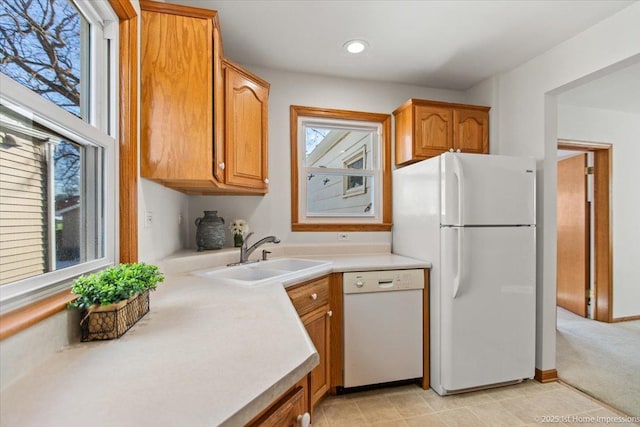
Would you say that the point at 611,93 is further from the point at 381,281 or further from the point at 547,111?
the point at 381,281

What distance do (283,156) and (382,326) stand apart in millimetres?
1563

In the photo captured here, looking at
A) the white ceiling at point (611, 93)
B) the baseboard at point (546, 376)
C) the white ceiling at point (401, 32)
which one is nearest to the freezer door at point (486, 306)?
the baseboard at point (546, 376)

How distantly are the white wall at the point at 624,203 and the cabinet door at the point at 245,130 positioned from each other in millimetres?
3622

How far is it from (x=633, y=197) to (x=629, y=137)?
684 millimetres

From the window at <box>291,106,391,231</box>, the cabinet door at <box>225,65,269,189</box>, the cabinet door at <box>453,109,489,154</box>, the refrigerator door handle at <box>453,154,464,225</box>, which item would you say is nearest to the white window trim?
the window at <box>291,106,391,231</box>

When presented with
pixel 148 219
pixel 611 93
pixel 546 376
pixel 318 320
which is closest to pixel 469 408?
pixel 546 376

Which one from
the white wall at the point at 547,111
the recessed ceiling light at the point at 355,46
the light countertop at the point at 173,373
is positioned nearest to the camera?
the light countertop at the point at 173,373

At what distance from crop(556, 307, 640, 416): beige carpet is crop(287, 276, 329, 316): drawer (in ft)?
6.27

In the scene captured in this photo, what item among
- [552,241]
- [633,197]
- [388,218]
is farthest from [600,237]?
[388,218]

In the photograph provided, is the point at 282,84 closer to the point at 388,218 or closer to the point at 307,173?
the point at 307,173

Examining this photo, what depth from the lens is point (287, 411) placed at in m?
0.73

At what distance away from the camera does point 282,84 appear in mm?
2574

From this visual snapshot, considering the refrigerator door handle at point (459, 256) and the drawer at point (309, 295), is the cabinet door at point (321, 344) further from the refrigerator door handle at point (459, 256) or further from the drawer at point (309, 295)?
the refrigerator door handle at point (459, 256)

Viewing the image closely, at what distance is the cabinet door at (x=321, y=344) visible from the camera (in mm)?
1787
